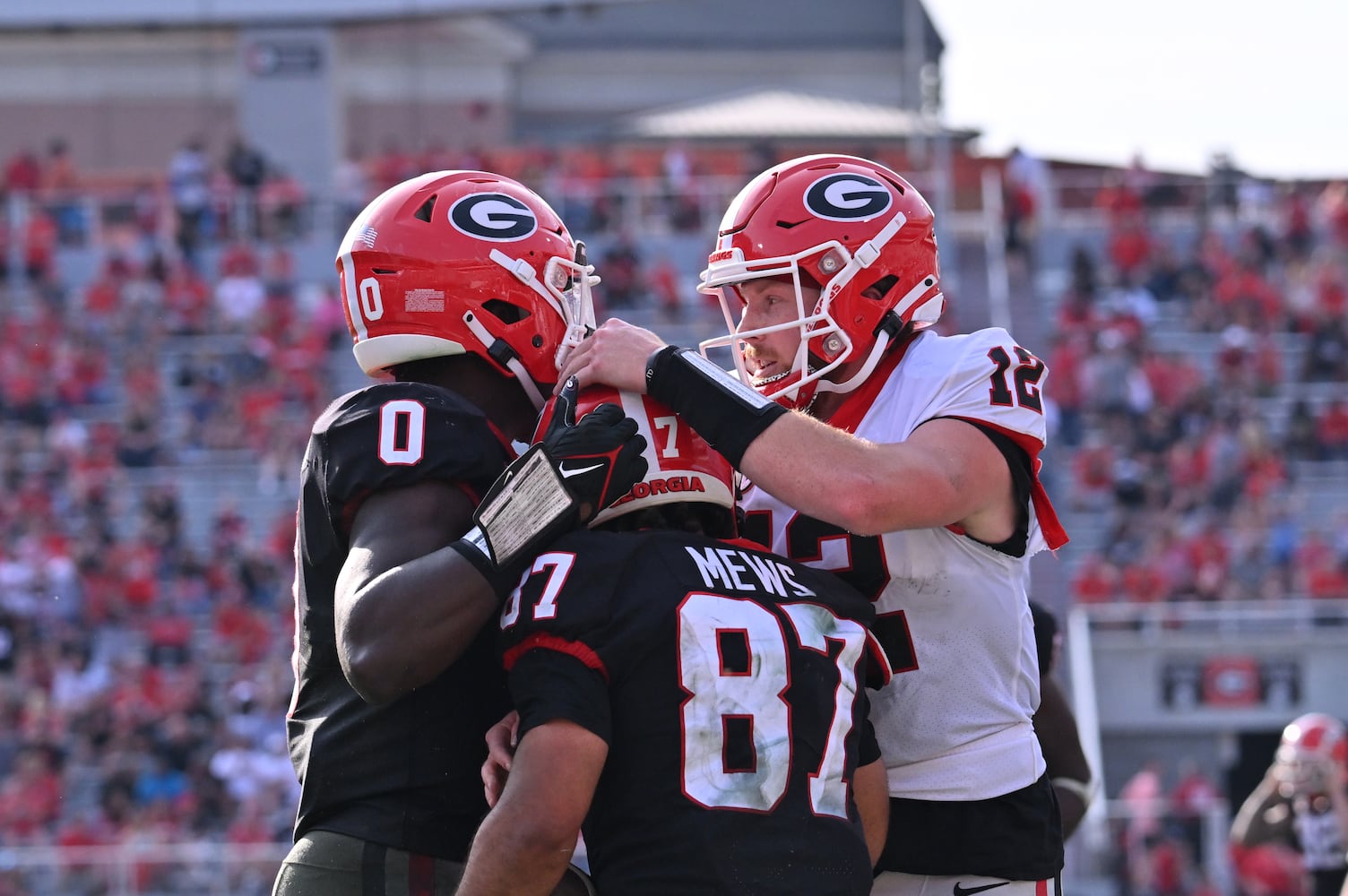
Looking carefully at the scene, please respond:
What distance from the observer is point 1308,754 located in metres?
9.40

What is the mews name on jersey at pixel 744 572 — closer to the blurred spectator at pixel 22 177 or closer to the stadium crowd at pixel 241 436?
the stadium crowd at pixel 241 436

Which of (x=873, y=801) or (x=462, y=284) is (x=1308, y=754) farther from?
(x=462, y=284)

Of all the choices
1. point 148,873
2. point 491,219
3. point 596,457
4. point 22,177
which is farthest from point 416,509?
point 22,177

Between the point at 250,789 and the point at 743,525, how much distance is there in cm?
1088

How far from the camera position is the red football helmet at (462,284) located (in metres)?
3.58

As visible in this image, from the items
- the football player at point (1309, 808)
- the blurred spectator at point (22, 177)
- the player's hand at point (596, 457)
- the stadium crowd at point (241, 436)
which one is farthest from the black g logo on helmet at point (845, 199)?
the blurred spectator at point (22, 177)

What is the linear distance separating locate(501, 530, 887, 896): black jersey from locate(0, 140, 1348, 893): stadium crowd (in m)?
10.3

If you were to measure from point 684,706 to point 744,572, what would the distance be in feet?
0.85

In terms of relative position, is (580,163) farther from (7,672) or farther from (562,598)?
(562,598)

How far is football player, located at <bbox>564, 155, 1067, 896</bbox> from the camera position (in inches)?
134

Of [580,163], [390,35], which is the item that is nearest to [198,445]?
[580,163]

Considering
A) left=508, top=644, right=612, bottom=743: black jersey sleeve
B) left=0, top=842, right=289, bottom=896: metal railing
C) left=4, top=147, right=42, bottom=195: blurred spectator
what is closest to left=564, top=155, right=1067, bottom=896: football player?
left=508, top=644, right=612, bottom=743: black jersey sleeve

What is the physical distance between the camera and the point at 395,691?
3066mm

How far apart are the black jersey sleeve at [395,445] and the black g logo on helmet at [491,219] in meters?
0.44
